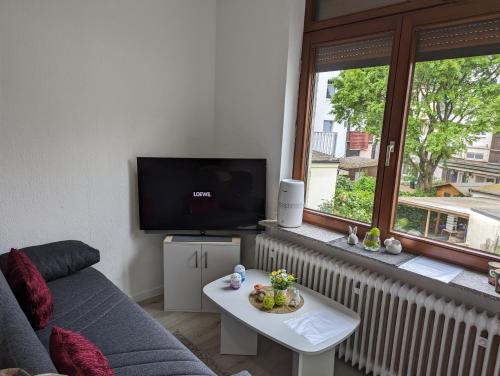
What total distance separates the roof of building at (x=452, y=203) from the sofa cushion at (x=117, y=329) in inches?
60.7

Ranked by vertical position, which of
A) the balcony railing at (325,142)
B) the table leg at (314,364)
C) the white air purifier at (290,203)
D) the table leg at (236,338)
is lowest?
the table leg at (236,338)

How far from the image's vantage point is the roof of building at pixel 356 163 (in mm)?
2275

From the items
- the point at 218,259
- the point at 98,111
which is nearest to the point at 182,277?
the point at 218,259

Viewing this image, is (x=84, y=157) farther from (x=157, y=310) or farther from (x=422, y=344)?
(x=422, y=344)

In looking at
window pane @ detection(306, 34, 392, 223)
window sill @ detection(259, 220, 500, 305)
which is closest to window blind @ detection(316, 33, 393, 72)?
window pane @ detection(306, 34, 392, 223)

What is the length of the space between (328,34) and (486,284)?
1.84 metres

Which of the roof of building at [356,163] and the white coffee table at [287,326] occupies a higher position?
the roof of building at [356,163]

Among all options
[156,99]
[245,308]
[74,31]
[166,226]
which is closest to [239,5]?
[156,99]

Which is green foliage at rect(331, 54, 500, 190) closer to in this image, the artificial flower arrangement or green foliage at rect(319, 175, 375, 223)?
green foliage at rect(319, 175, 375, 223)

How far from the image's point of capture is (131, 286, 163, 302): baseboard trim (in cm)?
290

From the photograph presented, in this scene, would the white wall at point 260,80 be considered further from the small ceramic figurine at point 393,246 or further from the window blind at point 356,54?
the small ceramic figurine at point 393,246

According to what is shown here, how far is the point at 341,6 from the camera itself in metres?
2.36

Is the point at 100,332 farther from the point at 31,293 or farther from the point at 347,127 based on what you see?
the point at 347,127

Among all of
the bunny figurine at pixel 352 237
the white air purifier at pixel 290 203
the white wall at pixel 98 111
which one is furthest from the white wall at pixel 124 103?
the bunny figurine at pixel 352 237
